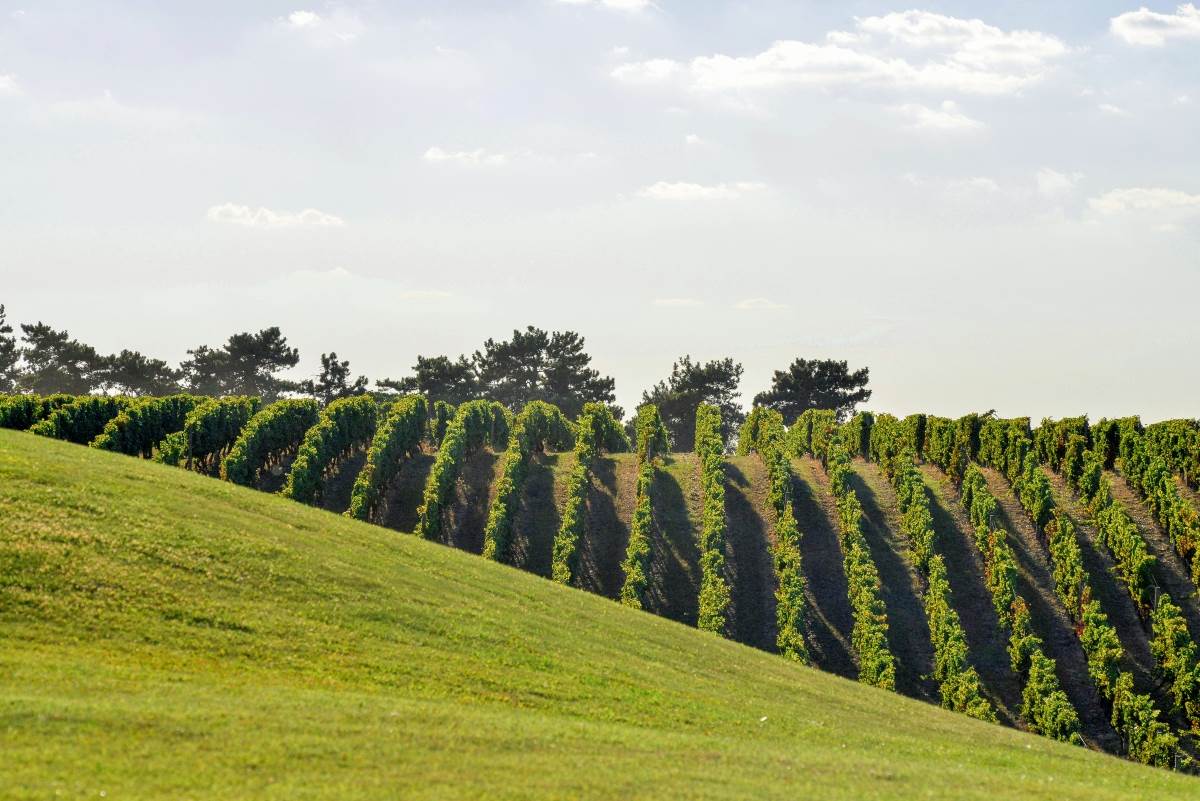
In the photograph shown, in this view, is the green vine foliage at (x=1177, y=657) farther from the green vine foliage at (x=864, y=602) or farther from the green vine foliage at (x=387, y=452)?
the green vine foliage at (x=387, y=452)

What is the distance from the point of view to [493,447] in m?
83.3

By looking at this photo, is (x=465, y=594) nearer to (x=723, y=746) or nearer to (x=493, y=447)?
(x=723, y=746)

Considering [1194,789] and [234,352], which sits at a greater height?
[234,352]

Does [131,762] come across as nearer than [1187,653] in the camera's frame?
Yes

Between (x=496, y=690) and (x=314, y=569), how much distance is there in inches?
374

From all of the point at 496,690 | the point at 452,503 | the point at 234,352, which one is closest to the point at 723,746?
the point at 496,690

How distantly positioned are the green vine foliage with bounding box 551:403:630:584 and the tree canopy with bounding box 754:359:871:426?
61.1 metres

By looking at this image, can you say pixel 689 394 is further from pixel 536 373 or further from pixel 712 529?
pixel 712 529

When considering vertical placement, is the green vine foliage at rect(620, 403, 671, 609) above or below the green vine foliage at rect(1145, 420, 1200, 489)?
below

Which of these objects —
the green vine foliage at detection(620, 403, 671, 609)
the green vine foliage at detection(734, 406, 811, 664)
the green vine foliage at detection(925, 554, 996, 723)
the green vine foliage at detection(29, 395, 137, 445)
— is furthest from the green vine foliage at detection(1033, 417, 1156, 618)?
the green vine foliage at detection(29, 395, 137, 445)

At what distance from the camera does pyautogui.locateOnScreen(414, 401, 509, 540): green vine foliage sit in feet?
205

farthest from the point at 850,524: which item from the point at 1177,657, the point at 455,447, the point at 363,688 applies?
the point at 363,688

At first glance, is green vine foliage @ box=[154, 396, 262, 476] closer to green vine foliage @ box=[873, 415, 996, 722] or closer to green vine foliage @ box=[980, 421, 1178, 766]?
green vine foliage @ box=[873, 415, 996, 722]

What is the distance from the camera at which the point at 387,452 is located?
68938 mm
